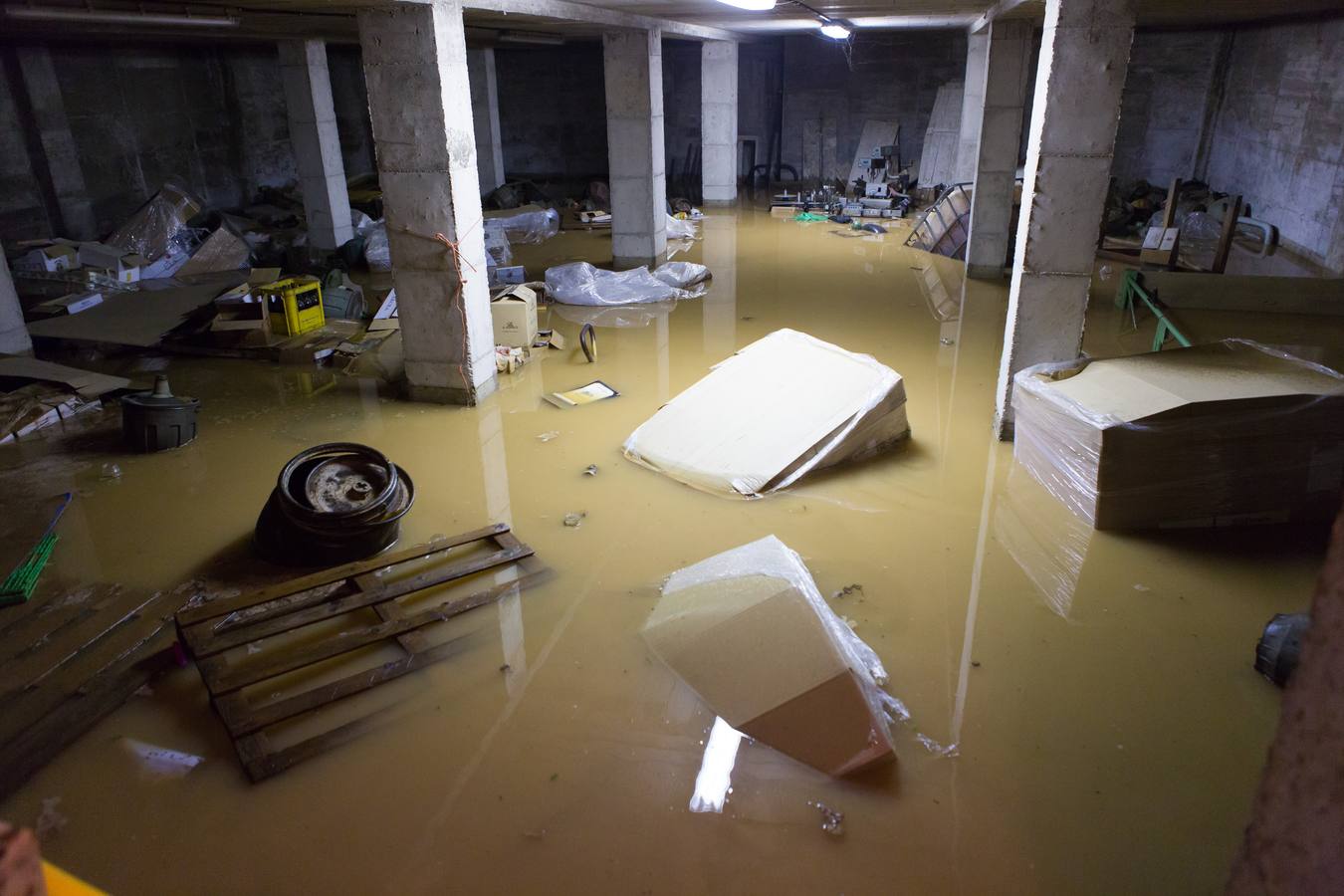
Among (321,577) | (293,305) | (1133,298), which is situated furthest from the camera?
(1133,298)

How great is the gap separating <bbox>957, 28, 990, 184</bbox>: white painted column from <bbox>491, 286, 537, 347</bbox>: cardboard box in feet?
25.5

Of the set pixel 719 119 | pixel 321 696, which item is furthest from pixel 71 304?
pixel 719 119

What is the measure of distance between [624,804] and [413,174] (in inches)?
190

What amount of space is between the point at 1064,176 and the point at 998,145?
5.31 metres

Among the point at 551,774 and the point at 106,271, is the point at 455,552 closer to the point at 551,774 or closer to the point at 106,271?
the point at 551,774

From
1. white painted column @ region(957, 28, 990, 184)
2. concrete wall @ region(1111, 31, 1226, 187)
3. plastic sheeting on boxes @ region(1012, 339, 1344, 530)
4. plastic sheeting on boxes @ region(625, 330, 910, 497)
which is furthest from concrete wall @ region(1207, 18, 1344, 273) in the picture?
plastic sheeting on boxes @ region(625, 330, 910, 497)

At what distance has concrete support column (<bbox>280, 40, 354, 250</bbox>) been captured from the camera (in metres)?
10.9

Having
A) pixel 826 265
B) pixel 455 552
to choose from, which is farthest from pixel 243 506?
pixel 826 265

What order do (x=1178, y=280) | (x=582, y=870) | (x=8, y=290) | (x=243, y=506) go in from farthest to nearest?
(x=1178, y=280)
(x=8, y=290)
(x=243, y=506)
(x=582, y=870)

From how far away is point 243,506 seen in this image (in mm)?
5215

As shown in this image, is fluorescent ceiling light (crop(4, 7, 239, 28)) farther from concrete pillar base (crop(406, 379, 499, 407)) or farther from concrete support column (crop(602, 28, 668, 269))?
concrete support column (crop(602, 28, 668, 269))

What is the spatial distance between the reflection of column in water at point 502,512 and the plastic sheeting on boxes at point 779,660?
0.61m

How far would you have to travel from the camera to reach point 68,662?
3875 millimetres

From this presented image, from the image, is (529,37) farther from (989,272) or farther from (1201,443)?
(1201,443)
